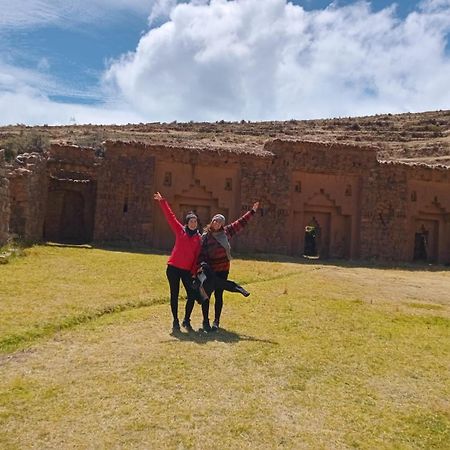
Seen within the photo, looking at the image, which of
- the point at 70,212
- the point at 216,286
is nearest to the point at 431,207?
the point at 70,212

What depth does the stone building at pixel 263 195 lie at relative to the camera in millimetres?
22344

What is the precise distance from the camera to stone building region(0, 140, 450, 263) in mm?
22344

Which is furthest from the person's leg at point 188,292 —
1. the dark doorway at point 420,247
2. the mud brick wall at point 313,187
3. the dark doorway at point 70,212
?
the dark doorway at point 420,247

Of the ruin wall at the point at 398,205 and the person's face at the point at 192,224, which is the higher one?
the ruin wall at the point at 398,205

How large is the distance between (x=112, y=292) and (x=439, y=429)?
7.31 metres

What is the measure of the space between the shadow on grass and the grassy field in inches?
1.3

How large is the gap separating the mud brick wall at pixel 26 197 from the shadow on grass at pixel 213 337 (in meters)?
11.0

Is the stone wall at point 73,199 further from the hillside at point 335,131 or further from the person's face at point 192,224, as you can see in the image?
the person's face at point 192,224

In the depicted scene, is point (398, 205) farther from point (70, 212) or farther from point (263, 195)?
point (70, 212)

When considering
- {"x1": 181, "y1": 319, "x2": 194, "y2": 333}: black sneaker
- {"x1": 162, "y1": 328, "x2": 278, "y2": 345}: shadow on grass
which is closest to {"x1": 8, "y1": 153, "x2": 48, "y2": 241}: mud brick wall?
{"x1": 181, "y1": 319, "x2": 194, "y2": 333}: black sneaker

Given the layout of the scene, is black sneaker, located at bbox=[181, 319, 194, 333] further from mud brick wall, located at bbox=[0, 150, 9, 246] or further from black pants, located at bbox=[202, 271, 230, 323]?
mud brick wall, located at bbox=[0, 150, 9, 246]

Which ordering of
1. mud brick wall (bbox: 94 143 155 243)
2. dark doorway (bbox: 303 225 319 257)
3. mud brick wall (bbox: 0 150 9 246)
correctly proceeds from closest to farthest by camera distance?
mud brick wall (bbox: 0 150 9 246) → mud brick wall (bbox: 94 143 155 243) → dark doorway (bbox: 303 225 319 257)

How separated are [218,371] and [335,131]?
4912 cm

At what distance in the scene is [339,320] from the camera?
10188 millimetres
